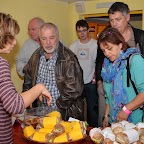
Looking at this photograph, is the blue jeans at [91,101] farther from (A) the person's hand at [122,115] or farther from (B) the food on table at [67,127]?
(B) the food on table at [67,127]

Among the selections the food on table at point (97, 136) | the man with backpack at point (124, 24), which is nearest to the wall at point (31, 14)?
the man with backpack at point (124, 24)

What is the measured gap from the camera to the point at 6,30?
1.03 meters

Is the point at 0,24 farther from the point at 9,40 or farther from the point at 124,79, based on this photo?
the point at 124,79

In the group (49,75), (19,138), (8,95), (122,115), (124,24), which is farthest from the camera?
(49,75)

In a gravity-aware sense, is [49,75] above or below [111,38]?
below

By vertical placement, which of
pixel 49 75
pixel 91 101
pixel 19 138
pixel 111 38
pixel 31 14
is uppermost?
pixel 31 14

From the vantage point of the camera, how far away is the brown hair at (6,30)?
1.03 meters

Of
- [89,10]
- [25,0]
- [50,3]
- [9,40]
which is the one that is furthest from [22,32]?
[9,40]

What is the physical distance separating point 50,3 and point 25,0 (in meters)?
0.52

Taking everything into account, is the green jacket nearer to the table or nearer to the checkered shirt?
the checkered shirt

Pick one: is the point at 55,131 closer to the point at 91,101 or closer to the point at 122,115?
the point at 122,115

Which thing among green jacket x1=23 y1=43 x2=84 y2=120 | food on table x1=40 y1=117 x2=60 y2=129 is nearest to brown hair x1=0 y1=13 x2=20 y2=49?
food on table x1=40 y1=117 x2=60 y2=129

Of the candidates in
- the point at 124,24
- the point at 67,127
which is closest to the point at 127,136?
the point at 67,127

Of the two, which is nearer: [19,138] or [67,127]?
[67,127]
